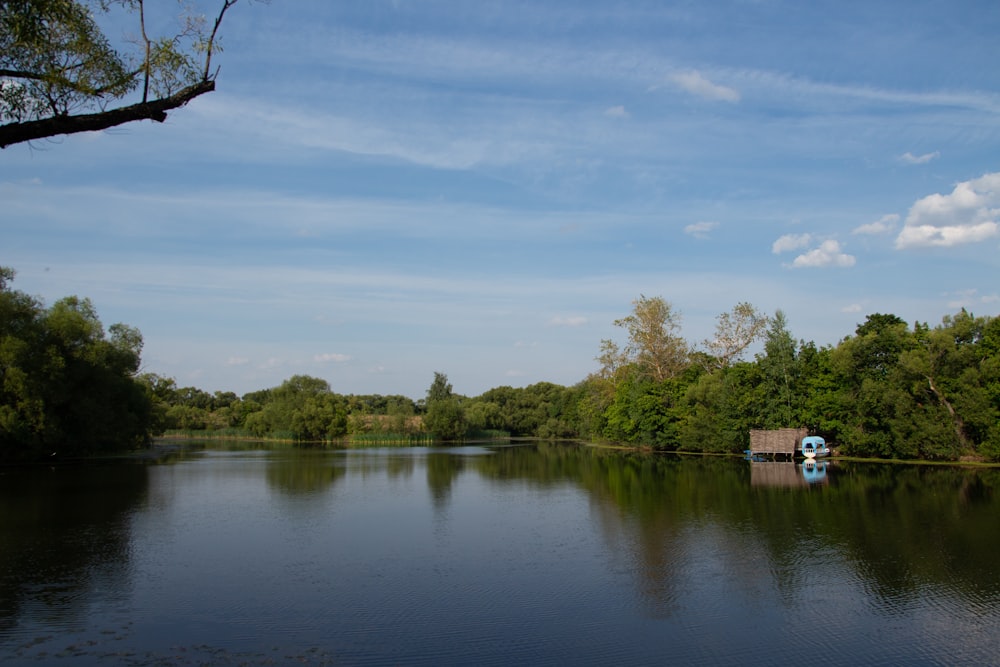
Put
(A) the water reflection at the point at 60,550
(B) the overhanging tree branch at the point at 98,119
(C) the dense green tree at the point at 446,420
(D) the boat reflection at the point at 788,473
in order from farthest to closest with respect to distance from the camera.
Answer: (C) the dense green tree at the point at 446,420 < (D) the boat reflection at the point at 788,473 < (A) the water reflection at the point at 60,550 < (B) the overhanging tree branch at the point at 98,119

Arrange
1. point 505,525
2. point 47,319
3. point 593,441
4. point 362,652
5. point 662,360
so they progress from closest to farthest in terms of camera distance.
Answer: point 362,652, point 505,525, point 47,319, point 662,360, point 593,441

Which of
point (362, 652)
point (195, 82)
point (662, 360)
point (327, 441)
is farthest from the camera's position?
point (327, 441)

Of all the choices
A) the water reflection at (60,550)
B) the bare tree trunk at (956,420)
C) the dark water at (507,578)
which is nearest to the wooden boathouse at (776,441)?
the bare tree trunk at (956,420)

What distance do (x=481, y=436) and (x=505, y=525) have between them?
7453cm

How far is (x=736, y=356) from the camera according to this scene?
57062 millimetres

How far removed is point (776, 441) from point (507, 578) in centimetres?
3408

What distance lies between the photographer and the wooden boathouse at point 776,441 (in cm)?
4172

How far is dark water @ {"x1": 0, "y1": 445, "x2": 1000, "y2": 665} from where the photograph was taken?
8.98 metres

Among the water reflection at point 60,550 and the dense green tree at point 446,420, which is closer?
the water reflection at point 60,550

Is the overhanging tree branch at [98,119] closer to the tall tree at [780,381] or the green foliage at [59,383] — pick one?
the green foliage at [59,383]

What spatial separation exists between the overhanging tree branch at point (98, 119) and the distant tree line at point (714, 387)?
37356 millimetres

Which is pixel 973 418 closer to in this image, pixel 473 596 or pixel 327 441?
pixel 473 596

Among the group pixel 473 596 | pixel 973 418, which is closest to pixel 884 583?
pixel 473 596

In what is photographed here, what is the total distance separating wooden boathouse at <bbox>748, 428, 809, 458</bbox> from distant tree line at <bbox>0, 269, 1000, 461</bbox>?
1.64 m
